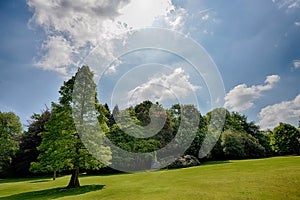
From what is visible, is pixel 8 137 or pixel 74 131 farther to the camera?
pixel 8 137

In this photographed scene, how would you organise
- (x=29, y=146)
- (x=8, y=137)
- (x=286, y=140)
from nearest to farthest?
(x=29, y=146) → (x=8, y=137) → (x=286, y=140)

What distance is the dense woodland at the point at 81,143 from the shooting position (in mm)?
20141

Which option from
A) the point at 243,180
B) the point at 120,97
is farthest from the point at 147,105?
the point at 243,180

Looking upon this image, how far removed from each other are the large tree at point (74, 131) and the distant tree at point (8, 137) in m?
26.8

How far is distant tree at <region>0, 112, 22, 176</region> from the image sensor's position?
4272 centimetres

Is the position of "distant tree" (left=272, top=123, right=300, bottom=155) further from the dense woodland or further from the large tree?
Answer: the large tree

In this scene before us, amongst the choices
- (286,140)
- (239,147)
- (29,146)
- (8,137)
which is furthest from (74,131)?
(286,140)

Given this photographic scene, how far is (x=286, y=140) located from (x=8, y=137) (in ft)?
185

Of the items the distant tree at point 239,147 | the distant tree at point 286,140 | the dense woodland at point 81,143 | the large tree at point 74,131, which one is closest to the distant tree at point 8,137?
the dense woodland at point 81,143

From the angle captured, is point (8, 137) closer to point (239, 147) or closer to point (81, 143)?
point (81, 143)

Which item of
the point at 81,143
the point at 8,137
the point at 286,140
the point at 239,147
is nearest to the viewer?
the point at 81,143

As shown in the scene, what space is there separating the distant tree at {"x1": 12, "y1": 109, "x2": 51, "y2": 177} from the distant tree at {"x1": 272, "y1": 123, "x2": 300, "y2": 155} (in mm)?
47228

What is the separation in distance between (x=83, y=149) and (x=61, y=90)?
17.6 ft

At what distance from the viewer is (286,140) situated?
54.6 m
